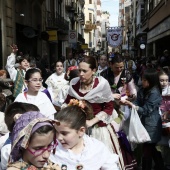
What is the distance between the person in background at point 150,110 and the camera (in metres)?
5.00

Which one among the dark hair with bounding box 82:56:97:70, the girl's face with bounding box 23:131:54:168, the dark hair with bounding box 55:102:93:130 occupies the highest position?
the dark hair with bounding box 82:56:97:70

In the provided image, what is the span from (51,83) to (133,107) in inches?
151

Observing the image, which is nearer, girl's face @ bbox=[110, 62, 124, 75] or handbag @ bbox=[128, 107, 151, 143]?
handbag @ bbox=[128, 107, 151, 143]

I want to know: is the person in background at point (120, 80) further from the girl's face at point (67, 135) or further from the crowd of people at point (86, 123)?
the girl's face at point (67, 135)

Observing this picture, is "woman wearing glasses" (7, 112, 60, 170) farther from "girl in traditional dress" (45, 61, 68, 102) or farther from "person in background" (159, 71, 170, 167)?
"girl in traditional dress" (45, 61, 68, 102)

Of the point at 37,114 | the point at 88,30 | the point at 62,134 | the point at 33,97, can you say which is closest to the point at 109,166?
the point at 62,134

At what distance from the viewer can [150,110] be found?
500 cm

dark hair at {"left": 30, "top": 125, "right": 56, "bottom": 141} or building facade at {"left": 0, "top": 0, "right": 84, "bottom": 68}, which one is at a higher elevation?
building facade at {"left": 0, "top": 0, "right": 84, "bottom": 68}

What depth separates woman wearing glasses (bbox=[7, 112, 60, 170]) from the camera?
2.17m

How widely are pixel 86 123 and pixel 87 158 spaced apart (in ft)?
3.66

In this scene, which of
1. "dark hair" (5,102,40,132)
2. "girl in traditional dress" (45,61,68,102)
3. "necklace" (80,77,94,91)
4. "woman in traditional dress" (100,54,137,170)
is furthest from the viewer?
"girl in traditional dress" (45,61,68,102)

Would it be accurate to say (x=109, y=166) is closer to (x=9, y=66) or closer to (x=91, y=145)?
(x=91, y=145)

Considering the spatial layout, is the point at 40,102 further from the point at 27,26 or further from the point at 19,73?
the point at 27,26

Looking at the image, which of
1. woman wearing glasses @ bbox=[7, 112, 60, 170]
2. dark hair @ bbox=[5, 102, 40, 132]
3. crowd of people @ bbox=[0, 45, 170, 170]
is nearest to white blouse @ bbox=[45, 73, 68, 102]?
crowd of people @ bbox=[0, 45, 170, 170]
